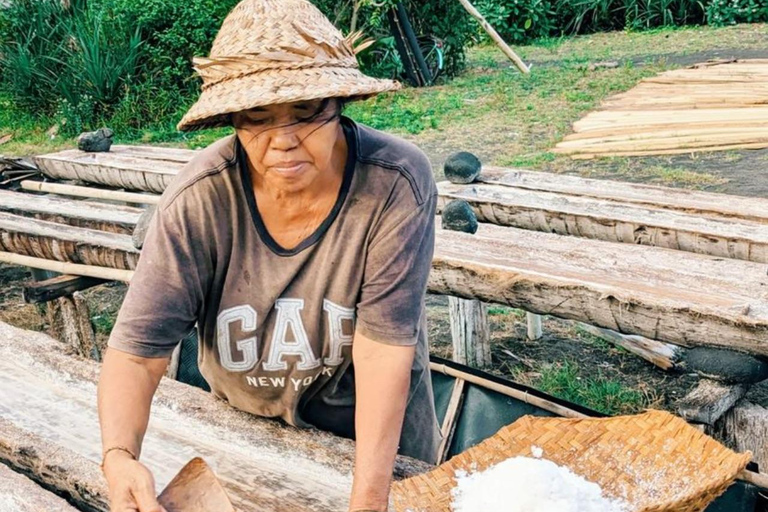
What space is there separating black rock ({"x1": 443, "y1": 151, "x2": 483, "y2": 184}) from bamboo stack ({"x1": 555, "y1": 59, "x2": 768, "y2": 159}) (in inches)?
120

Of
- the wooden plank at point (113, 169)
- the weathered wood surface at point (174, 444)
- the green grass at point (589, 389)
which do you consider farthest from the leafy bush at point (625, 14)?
the weathered wood surface at point (174, 444)

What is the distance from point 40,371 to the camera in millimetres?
2648

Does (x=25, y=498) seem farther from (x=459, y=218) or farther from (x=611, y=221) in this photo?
(x=611, y=221)

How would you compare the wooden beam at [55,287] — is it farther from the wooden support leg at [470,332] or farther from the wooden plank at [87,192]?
the wooden support leg at [470,332]

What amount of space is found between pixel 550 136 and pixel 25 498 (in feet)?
20.7

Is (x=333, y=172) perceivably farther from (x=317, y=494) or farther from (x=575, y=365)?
(x=575, y=365)

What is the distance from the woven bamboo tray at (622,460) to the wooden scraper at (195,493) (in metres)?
0.36

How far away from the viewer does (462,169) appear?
391 centimetres

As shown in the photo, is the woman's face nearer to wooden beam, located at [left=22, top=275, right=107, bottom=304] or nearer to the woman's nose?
the woman's nose

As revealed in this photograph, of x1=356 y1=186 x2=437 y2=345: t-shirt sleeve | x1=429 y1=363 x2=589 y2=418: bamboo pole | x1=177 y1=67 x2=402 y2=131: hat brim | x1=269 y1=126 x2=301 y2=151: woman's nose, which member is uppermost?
x1=177 y1=67 x2=402 y2=131: hat brim

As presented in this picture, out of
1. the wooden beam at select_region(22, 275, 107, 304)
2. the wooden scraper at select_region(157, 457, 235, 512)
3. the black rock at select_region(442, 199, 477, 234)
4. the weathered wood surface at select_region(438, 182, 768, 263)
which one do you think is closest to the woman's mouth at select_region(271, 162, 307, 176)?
the wooden scraper at select_region(157, 457, 235, 512)

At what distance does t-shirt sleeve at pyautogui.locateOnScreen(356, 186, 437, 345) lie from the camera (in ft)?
5.75

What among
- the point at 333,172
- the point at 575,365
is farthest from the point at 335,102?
the point at 575,365

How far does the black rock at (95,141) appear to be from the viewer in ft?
17.6
